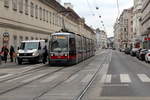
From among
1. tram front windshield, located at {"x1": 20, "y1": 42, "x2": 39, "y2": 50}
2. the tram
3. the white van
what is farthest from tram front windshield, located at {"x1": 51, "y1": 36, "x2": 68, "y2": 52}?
tram front windshield, located at {"x1": 20, "y1": 42, "x2": 39, "y2": 50}

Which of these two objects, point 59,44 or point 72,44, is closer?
point 59,44

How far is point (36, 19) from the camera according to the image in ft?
167

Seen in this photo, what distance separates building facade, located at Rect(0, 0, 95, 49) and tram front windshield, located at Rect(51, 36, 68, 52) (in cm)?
408

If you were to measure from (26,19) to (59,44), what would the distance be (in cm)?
1793

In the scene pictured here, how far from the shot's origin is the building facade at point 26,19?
36.8m

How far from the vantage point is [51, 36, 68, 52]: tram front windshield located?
1112 inches

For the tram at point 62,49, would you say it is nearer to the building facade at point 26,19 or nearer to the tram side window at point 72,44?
the tram side window at point 72,44

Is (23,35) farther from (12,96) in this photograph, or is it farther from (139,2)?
(139,2)

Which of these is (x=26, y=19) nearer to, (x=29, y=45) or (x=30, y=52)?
(x=29, y=45)

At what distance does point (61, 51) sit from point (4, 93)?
53.2 feet

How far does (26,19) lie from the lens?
Result: 148 ft

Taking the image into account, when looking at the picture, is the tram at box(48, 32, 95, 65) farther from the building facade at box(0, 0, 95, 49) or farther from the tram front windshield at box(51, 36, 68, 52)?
the building facade at box(0, 0, 95, 49)

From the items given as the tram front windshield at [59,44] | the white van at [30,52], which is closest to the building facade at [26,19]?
the white van at [30,52]

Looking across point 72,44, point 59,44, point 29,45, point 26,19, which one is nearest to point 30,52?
point 29,45
